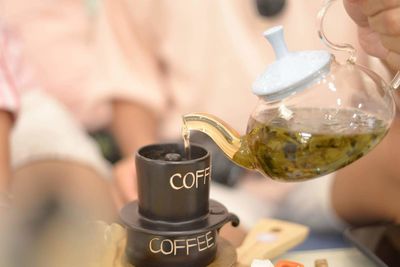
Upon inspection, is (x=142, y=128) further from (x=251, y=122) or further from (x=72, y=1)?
(x=251, y=122)

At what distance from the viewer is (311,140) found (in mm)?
477

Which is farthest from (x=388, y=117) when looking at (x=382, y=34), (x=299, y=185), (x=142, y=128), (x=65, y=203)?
(x=142, y=128)

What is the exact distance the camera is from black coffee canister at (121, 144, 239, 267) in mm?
508

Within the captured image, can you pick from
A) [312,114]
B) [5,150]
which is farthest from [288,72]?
[5,150]

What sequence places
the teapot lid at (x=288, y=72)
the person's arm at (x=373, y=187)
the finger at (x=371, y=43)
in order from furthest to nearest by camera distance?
the person's arm at (x=373, y=187), the finger at (x=371, y=43), the teapot lid at (x=288, y=72)

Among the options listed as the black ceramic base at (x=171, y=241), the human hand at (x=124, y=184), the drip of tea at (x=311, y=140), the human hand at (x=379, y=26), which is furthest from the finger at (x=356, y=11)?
the human hand at (x=124, y=184)

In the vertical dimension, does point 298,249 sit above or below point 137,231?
below

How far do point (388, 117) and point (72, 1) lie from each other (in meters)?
0.93

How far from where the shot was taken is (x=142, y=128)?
112 centimetres

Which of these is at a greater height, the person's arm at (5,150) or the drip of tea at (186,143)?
the drip of tea at (186,143)

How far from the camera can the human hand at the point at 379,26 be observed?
0.50 meters

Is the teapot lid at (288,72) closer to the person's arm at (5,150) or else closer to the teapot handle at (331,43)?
the teapot handle at (331,43)

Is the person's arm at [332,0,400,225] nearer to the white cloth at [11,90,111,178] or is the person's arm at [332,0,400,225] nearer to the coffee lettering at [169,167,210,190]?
the coffee lettering at [169,167,210,190]

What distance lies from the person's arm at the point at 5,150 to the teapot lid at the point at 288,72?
16.0 inches
